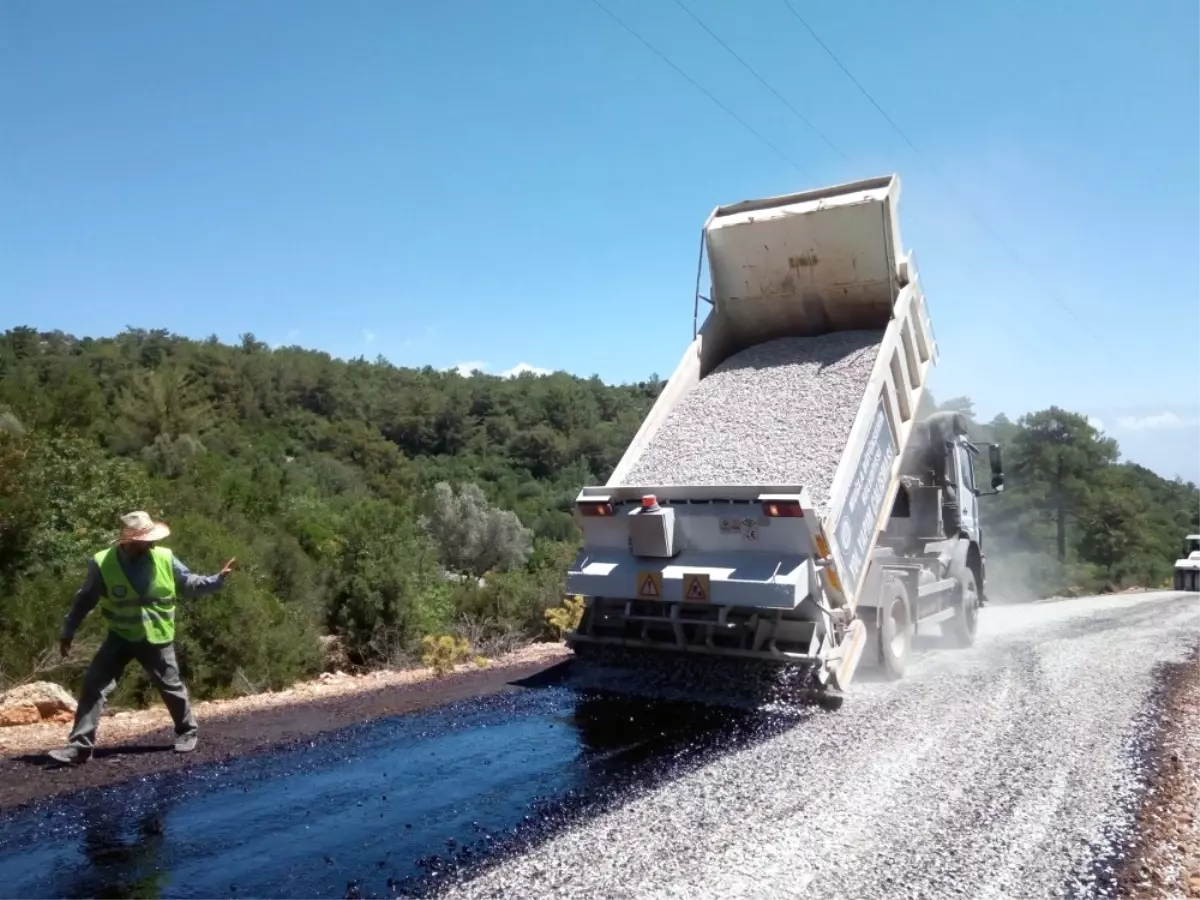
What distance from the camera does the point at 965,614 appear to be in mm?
10398

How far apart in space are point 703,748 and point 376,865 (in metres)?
2.36

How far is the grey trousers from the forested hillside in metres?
2.09

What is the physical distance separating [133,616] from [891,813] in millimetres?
4433

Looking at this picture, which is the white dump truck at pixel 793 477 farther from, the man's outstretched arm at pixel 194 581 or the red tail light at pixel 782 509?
the man's outstretched arm at pixel 194 581

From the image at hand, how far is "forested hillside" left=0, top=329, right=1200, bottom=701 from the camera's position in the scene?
9.54m

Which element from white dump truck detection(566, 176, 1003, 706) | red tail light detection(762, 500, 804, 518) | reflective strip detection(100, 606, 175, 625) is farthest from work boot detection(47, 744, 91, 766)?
red tail light detection(762, 500, 804, 518)

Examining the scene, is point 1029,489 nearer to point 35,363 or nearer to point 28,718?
point 28,718

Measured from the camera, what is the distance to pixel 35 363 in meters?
44.6

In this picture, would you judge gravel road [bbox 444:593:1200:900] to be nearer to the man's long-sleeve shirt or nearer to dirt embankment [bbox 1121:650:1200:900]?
dirt embankment [bbox 1121:650:1200:900]

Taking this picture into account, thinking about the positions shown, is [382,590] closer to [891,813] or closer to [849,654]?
[849,654]

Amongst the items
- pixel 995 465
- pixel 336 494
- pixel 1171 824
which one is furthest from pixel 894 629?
pixel 336 494

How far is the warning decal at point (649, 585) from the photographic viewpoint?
6.85m

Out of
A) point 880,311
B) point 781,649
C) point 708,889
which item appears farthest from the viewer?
point 880,311

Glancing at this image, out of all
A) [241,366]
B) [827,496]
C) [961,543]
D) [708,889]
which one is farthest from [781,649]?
[241,366]
